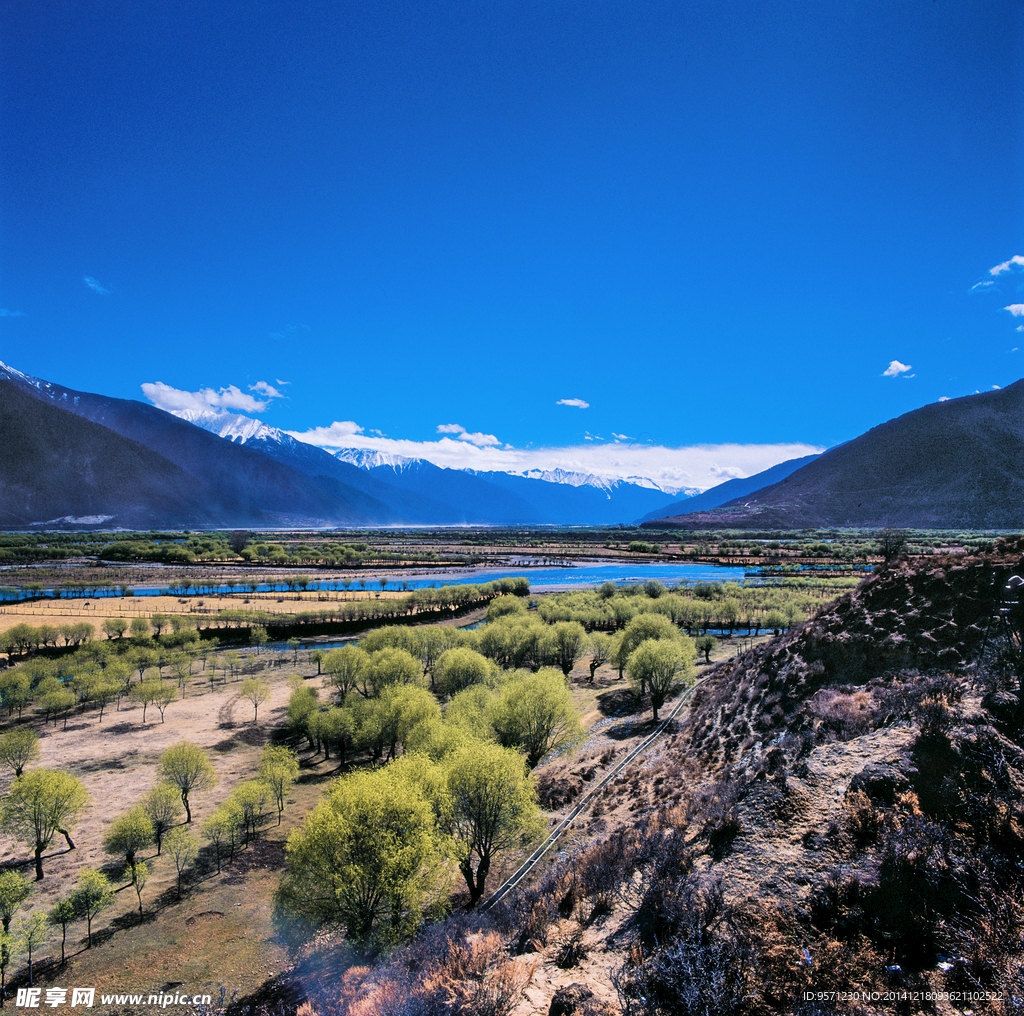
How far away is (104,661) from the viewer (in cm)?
6216

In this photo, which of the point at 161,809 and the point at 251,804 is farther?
the point at 251,804

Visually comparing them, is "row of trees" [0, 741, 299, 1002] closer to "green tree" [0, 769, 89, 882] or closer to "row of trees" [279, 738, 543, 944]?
"green tree" [0, 769, 89, 882]

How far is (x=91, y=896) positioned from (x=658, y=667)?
4037 centimetres

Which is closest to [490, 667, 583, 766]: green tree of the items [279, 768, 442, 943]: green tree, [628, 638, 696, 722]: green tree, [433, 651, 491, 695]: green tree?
[628, 638, 696, 722]: green tree

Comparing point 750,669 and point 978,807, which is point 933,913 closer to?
point 978,807

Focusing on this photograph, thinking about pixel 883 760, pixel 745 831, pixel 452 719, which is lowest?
pixel 452 719

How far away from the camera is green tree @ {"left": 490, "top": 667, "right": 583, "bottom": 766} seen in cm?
3491

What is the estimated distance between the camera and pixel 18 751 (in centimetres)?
3541

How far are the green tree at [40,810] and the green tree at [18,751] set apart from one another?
10.6 metres

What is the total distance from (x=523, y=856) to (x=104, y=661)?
6528 centimetres

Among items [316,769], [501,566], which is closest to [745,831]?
[316,769]

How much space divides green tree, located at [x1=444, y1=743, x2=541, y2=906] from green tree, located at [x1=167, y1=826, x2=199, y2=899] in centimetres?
1589

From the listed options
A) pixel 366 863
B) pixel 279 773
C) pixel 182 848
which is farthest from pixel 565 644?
pixel 366 863

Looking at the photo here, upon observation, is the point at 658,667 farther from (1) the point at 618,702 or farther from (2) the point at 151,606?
(2) the point at 151,606
